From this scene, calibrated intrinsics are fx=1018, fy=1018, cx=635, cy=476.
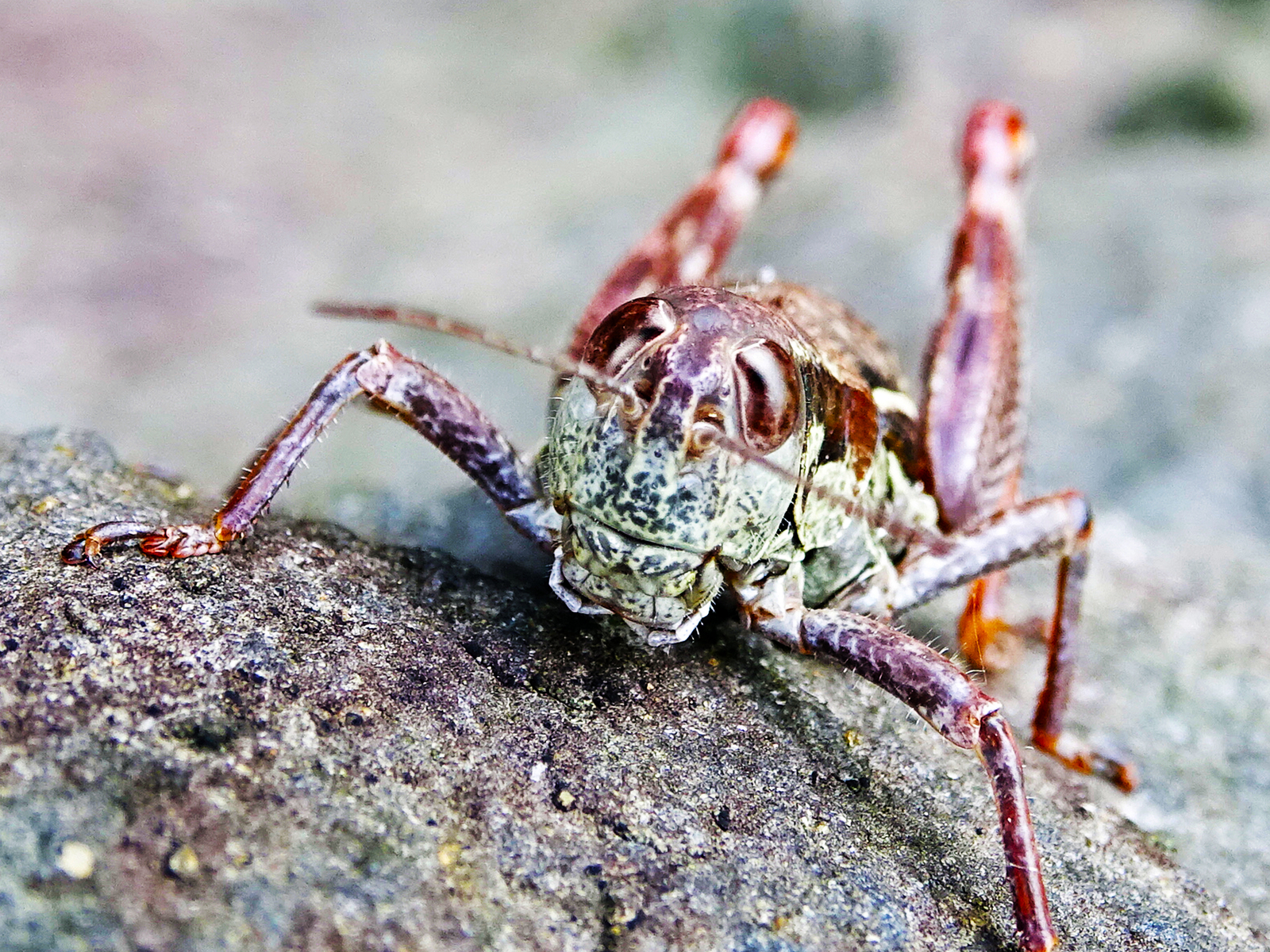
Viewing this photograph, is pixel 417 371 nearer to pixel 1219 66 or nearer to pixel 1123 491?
pixel 1123 491

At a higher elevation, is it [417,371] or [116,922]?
[417,371]

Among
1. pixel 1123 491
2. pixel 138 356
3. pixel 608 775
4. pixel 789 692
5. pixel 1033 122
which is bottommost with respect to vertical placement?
pixel 138 356

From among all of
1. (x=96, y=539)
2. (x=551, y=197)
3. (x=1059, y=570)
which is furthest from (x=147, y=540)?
(x=551, y=197)

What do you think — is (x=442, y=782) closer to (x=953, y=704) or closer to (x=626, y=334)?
(x=626, y=334)

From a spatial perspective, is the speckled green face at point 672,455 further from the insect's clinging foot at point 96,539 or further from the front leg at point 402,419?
the insect's clinging foot at point 96,539

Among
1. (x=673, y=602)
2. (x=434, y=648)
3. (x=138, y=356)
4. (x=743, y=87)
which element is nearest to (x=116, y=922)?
(x=434, y=648)

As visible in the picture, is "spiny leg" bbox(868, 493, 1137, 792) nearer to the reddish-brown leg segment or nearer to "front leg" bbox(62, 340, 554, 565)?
the reddish-brown leg segment

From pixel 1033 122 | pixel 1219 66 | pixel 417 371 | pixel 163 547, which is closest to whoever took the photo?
pixel 163 547

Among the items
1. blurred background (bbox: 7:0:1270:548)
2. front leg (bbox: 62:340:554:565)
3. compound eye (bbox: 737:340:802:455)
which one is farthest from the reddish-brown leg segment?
blurred background (bbox: 7:0:1270:548)
